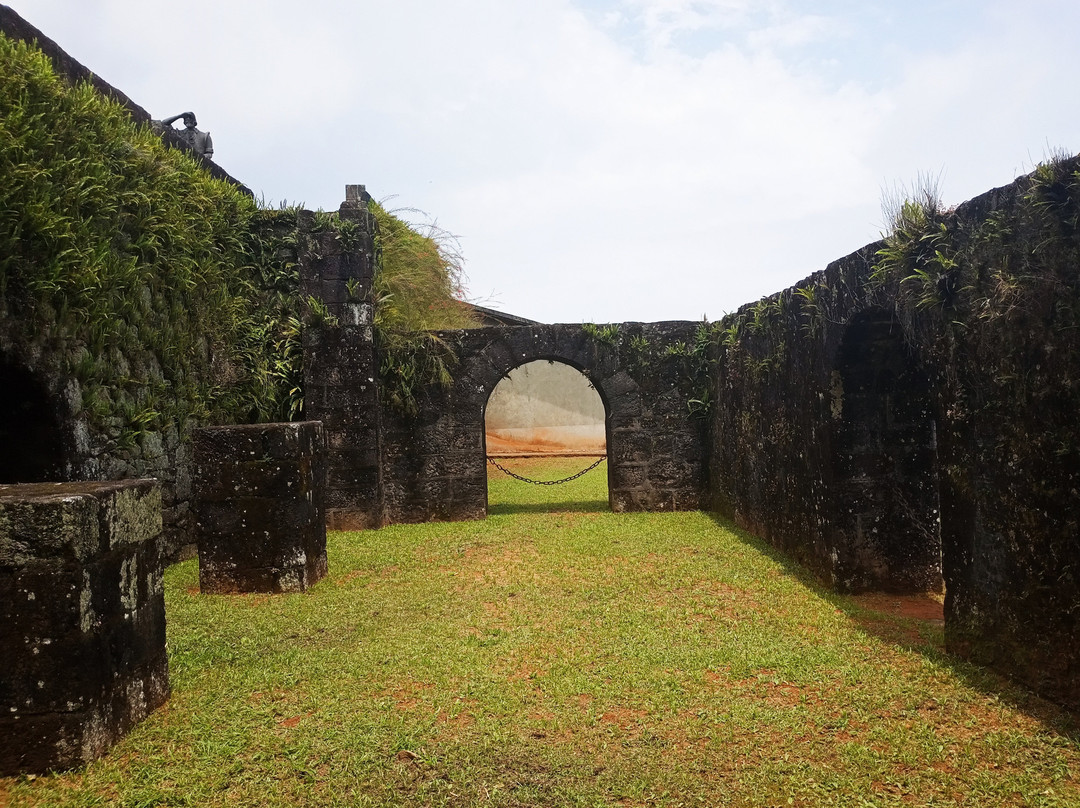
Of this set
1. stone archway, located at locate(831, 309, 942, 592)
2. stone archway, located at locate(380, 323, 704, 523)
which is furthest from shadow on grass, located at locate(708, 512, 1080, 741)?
stone archway, located at locate(380, 323, 704, 523)

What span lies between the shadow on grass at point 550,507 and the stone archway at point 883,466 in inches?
173

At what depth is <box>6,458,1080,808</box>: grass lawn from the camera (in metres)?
2.63

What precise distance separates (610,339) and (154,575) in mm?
6546

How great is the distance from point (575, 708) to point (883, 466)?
3.07m

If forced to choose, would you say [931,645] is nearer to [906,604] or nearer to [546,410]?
[906,604]

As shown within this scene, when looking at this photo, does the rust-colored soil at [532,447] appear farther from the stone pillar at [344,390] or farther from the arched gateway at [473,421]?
the stone pillar at [344,390]

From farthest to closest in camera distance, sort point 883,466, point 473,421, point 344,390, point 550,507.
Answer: point 550,507
point 473,421
point 344,390
point 883,466

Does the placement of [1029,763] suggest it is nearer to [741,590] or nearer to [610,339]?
[741,590]

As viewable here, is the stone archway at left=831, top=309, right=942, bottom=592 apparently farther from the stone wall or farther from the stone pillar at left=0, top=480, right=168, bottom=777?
the stone pillar at left=0, top=480, right=168, bottom=777

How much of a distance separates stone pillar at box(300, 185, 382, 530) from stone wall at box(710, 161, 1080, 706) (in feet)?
15.5

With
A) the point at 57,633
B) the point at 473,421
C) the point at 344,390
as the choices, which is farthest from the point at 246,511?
the point at 473,421

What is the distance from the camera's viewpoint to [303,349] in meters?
8.49

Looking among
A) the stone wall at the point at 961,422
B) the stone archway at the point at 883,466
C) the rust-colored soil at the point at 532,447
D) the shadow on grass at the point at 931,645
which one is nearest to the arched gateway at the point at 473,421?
the shadow on grass at the point at 931,645

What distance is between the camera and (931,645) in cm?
393
